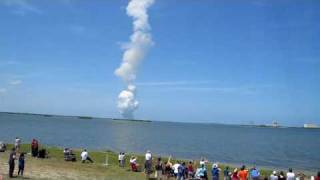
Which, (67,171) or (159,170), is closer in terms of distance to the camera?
(67,171)

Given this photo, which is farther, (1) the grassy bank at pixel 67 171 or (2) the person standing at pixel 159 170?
(2) the person standing at pixel 159 170

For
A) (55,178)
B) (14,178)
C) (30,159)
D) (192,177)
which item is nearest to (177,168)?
(192,177)

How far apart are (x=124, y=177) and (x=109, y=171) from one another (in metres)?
2.89

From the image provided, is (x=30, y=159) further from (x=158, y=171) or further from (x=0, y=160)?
(x=158, y=171)

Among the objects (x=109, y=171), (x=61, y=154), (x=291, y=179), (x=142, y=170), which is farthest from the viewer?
(x=61, y=154)

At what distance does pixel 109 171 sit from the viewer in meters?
32.2

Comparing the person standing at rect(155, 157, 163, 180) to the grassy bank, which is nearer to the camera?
the grassy bank

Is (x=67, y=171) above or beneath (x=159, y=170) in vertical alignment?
beneath

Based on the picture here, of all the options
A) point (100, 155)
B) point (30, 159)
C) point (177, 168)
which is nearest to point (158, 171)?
point (177, 168)

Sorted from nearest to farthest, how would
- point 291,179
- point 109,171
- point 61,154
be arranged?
1. point 291,179
2. point 109,171
3. point 61,154

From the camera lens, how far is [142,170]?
35.2 metres

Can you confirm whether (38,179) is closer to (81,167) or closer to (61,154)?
(81,167)

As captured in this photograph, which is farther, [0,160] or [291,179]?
[0,160]

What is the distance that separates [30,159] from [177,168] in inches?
531
